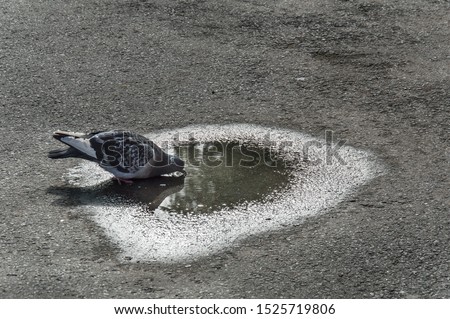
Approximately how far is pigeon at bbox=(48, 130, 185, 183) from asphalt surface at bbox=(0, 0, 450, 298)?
0.36 m

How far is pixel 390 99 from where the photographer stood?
9688mm

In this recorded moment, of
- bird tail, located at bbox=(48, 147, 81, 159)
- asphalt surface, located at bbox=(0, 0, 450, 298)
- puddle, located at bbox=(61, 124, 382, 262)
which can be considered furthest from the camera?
bird tail, located at bbox=(48, 147, 81, 159)

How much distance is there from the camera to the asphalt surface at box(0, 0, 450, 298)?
6.64 meters

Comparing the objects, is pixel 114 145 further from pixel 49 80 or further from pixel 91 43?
pixel 91 43

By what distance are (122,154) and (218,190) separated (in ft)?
3.00

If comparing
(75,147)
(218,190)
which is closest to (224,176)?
(218,190)

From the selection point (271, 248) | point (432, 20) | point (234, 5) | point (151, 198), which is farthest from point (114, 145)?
point (432, 20)

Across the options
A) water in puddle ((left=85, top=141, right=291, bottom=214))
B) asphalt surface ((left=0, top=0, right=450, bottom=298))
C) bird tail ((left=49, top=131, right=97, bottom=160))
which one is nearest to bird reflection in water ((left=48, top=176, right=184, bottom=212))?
water in puddle ((left=85, top=141, right=291, bottom=214))

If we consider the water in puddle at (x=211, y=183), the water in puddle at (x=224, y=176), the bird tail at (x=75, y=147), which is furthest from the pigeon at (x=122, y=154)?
the water in puddle at (x=224, y=176)

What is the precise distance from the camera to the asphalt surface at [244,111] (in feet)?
21.8

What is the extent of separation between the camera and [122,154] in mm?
7965

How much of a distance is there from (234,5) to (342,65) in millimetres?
2267

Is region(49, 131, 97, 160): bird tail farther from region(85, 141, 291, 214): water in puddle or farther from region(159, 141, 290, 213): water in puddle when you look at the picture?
region(159, 141, 290, 213): water in puddle

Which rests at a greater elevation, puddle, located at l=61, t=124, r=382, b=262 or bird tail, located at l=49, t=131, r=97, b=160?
bird tail, located at l=49, t=131, r=97, b=160
